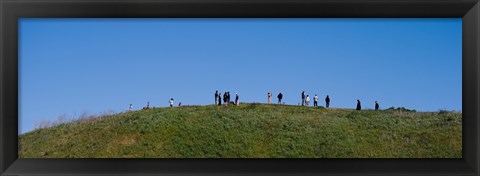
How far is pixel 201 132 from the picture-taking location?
1683 cm

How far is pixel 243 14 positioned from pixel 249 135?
12613 millimetres

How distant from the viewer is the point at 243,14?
4.39m

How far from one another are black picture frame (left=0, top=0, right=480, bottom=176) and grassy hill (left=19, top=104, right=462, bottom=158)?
10742 millimetres

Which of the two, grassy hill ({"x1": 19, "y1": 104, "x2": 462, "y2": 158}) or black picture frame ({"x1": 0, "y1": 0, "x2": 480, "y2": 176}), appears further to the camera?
grassy hill ({"x1": 19, "y1": 104, "x2": 462, "y2": 158})

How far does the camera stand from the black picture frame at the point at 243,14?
427cm

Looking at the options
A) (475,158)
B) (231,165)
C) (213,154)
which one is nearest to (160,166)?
(231,165)

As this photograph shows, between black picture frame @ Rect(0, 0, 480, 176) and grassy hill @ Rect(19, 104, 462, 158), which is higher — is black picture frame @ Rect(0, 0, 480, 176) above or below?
above

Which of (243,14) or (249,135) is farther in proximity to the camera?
(249,135)

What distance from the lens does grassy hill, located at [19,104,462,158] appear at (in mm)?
15828

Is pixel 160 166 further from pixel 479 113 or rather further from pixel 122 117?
pixel 122 117

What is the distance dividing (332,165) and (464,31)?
1.66m

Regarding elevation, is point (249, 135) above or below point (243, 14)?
below

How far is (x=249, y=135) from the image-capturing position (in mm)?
16797

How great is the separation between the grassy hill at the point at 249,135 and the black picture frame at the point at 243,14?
35.2 feet
